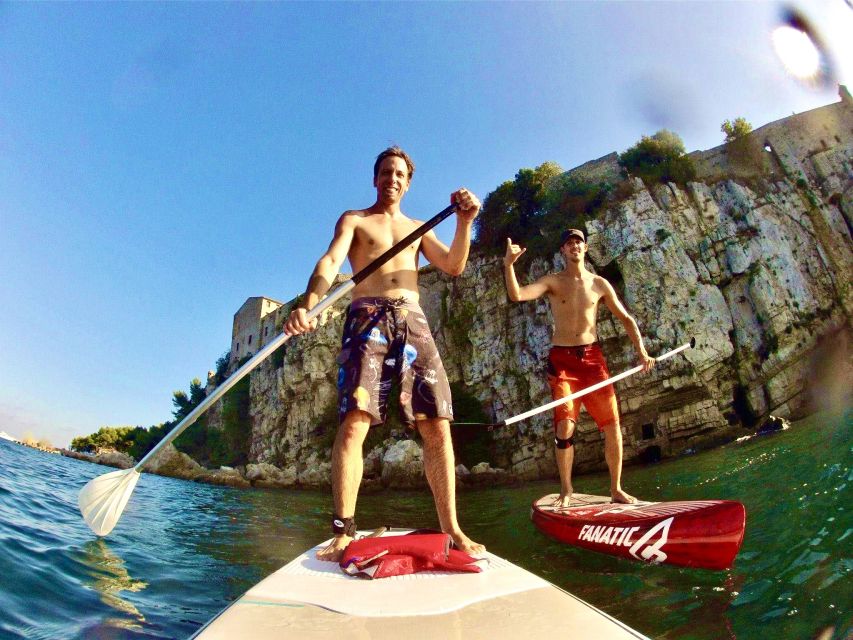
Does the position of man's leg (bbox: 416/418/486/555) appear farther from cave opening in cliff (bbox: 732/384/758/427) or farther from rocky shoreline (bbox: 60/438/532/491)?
cave opening in cliff (bbox: 732/384/758/427)

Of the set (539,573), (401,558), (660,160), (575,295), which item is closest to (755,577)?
(539,573)

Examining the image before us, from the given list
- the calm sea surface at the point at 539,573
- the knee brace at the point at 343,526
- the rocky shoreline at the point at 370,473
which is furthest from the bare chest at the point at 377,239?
the rocky shoreline at the point at 370,473

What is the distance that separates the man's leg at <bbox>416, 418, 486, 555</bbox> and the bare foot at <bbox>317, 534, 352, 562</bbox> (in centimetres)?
50

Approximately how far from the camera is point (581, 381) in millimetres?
4863

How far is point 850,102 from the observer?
24703 millimetres

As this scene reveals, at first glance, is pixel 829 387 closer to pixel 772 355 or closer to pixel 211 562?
pixel 772 355

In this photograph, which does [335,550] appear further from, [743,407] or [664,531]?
[743,407]

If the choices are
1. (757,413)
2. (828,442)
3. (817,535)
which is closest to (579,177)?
(757,413)

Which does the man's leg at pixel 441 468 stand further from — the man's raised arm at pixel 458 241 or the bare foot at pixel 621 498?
the bare foot at pixel 621 498

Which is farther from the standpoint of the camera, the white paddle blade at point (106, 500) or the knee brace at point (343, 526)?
the white paddle blade at point (106, 500)

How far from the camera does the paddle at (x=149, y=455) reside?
280 centimetres

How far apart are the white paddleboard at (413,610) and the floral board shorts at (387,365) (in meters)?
0.83

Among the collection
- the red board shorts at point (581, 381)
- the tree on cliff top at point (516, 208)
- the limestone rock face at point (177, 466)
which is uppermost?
the tree on cliff top at point (516, 208)

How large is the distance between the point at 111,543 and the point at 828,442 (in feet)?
34.0
